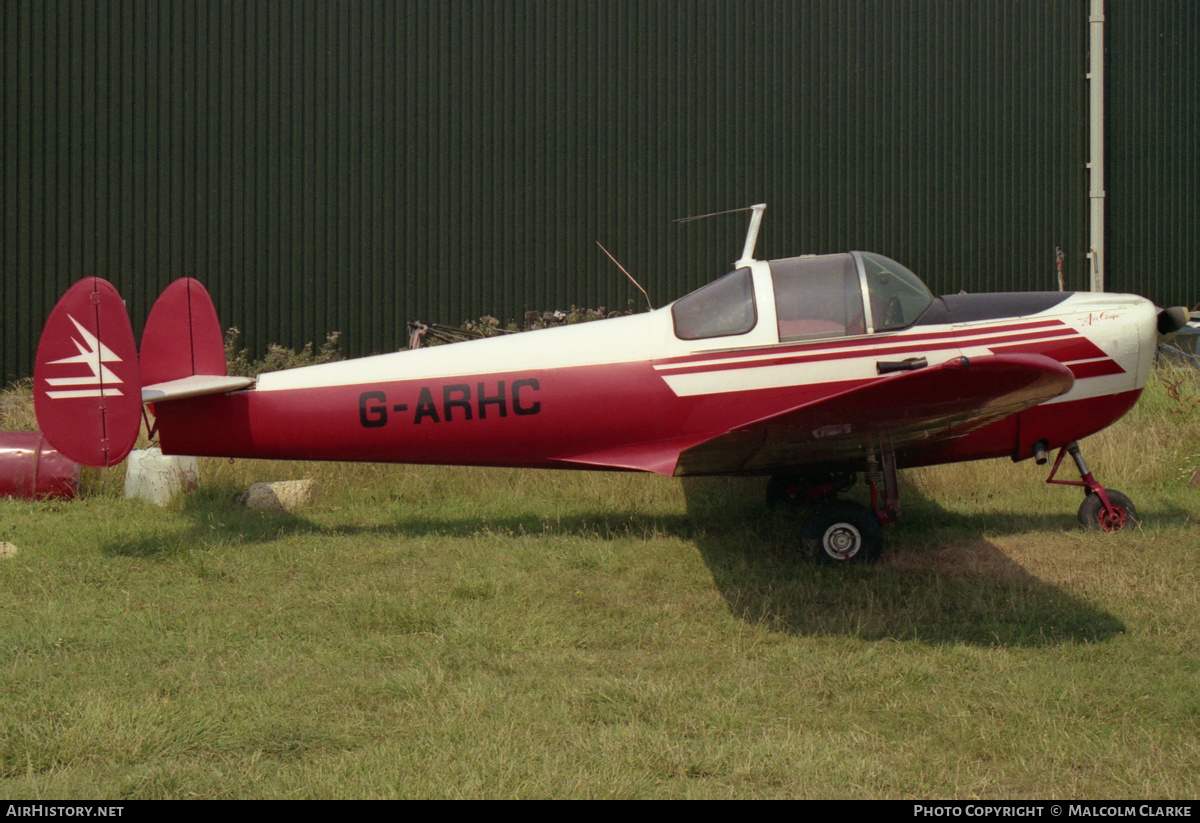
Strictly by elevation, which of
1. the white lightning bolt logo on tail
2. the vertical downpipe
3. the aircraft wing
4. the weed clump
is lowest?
the weed clump

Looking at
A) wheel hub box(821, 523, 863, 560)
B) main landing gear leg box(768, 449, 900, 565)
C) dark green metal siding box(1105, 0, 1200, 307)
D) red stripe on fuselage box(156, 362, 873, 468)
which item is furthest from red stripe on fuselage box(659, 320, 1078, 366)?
dark green metal siding box(1105, 0, 1200, 307)

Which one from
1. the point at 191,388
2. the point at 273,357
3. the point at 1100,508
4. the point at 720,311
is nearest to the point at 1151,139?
the point at 1100,508

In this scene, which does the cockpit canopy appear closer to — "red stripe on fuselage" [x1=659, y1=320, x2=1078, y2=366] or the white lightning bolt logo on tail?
"red stripe on fuselage" [x1=659, y1=320, x2=1078, y2=366]

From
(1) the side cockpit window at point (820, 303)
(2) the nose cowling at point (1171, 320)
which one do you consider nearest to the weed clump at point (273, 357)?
(1) the side cockpit window at point (820, 303)

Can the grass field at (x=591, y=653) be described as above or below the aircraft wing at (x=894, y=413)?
below

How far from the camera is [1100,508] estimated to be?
6.09 meters

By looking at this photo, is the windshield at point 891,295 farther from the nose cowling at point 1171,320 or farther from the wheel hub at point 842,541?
the nose cowling at point 1171,320

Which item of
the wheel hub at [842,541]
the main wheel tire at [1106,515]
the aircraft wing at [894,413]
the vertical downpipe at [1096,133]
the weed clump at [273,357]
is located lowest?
the main wheel tire at [1106,515]

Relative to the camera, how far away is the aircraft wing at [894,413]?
3816 millimetres

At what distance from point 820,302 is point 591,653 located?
259 cm

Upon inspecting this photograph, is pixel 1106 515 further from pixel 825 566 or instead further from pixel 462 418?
pixel 462 418

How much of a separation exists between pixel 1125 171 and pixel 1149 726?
12.5 meters

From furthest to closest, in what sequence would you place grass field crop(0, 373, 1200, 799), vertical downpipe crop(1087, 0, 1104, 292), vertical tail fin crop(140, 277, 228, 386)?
vertical downpipe crop(1087, 0, 1104, 292)
vertical tail fin crop(140, 277, 228, 386)
grass field crop(0, 373, 1200, 799)

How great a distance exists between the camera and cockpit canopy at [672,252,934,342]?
5.48 m
